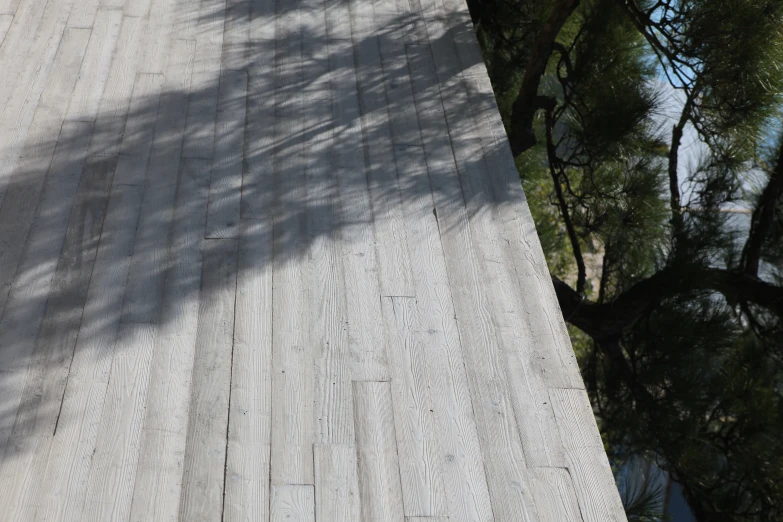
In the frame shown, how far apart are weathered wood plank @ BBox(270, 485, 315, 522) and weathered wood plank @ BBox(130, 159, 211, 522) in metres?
0.18

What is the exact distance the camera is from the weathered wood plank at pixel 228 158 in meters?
2.22

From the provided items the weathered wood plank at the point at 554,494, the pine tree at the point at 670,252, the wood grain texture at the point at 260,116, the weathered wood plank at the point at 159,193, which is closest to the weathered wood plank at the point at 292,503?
the weathered wood plank at the point at 554,494

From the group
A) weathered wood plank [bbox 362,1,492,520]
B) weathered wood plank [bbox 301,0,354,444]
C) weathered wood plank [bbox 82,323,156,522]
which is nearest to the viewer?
weathered wood plank [bbox 82,323,156,522]

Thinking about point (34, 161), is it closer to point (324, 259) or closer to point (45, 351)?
point (45, 351)

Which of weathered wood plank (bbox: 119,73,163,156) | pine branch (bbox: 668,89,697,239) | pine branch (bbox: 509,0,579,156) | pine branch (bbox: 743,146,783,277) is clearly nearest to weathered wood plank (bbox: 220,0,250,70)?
weathered wood plank (bbox: 119,73,163,156)

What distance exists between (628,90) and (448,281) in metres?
1.48

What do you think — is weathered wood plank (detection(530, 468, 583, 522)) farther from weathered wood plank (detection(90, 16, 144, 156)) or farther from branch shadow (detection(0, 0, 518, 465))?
weathered wood plank (detection(90, 16, 144, 156))

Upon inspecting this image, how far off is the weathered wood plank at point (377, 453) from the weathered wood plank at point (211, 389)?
27cm

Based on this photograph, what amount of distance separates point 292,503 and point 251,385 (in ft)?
1.00

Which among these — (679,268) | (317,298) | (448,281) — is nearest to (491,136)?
(448,281)

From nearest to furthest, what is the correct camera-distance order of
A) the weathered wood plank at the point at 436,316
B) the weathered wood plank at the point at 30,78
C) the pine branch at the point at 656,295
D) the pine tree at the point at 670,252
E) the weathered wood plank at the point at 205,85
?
the weathered wood plank at the point at 436,316
the weathered wood plank at the point at 30,78
the weathered wood plank at the point at 205,85
the pine tree at the point at 670,252
the pine branch at the point at 656,295

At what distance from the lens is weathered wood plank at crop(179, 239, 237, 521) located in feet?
5.23

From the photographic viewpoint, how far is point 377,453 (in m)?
1.70

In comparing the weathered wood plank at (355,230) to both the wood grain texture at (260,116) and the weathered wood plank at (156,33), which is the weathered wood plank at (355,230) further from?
the weathered wood plank at (156,33)
